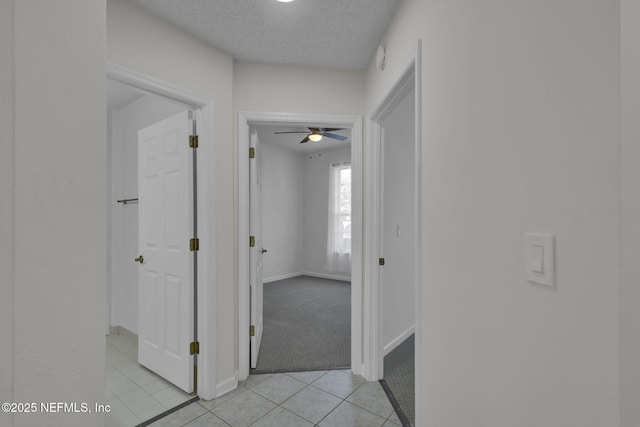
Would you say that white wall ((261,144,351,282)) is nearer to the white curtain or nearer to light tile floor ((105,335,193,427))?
the white curtain

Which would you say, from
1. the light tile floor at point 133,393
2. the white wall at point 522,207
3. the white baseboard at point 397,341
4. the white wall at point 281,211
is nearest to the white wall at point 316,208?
the white wall at point 281,211

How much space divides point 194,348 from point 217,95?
5.96 feet

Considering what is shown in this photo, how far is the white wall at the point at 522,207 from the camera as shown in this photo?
0.59 m

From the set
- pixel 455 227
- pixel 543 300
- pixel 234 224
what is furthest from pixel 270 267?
pixel 543 300

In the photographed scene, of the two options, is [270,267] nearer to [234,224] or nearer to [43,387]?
[234,224]

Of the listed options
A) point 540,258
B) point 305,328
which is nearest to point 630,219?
point 540,258

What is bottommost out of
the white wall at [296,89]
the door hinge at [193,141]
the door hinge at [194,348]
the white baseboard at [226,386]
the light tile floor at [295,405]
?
the light tile floor at [295,405]

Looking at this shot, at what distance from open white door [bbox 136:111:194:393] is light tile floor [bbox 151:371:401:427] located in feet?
1.01

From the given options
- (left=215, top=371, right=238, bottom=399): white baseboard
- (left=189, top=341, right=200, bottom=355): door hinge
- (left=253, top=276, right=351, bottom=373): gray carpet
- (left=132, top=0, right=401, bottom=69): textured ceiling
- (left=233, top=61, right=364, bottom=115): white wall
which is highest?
(left=132, top=0, right=401, bottom=69): textured ceiling

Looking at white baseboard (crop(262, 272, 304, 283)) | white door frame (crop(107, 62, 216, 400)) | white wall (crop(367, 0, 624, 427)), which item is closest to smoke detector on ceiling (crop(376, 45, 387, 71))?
white wall (crop(367, 0, 624, 427))

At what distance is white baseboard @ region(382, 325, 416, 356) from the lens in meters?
2.78

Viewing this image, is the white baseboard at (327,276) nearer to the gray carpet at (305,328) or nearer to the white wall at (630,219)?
the gray carpet at (305,328)

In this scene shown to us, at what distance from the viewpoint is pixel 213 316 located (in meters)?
2.13

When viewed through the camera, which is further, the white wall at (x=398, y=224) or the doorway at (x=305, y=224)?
the doorway at (x=305, y=224)
